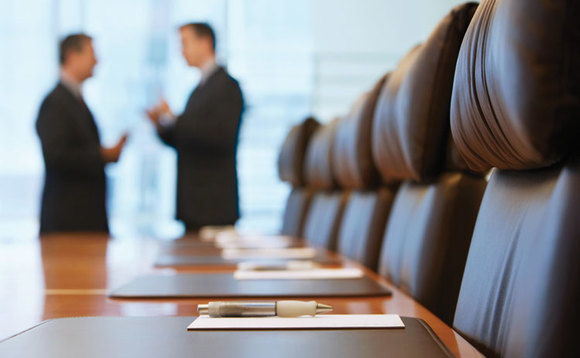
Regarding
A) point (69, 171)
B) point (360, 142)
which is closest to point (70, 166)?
point (69, 171)

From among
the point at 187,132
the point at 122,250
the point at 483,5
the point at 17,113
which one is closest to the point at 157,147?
the point at 17,113

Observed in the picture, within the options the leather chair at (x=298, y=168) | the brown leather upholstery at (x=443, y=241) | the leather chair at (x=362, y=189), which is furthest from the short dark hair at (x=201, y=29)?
the brown leather upholstery at (x=443, y=241)

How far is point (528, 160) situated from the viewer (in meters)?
0.62

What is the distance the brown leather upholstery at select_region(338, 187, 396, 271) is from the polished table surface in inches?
17.0

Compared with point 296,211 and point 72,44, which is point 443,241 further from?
point 72,44

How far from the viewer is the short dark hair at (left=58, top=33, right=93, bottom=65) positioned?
3.44m

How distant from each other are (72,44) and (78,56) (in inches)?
3.3

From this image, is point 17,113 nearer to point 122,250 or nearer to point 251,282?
point 122,250

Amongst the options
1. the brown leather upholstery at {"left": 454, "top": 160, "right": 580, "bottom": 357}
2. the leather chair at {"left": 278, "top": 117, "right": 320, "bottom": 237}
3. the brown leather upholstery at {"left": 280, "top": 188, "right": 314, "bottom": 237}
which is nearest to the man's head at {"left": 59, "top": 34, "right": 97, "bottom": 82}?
the leather chair at {"left": 278, "top": 117, "right": 320, "bottom": 237}

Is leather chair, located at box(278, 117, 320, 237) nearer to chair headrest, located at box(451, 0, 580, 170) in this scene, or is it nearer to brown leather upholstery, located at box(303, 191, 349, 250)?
brown leather upholstery, located at box(303, 191, 349, 250)

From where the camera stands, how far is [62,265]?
4.71ft

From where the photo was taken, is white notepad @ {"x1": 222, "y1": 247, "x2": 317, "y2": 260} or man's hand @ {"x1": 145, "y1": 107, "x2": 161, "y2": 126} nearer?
white notepad @ {"x1": 222, "y1": 247, "x2": 317, "y2": 260}

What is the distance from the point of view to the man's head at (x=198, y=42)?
3.35 meters

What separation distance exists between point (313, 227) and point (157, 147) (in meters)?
2.40
